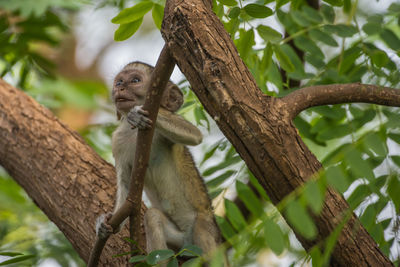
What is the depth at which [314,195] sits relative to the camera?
278 centimetres

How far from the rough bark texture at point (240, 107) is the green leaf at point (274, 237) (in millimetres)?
986

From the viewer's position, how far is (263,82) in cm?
542

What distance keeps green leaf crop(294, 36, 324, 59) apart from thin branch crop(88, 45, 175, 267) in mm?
1775

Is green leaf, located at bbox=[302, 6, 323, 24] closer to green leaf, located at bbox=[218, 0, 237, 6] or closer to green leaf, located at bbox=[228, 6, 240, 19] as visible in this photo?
green leaf, located at bbox=[228, 6, 240, 19]

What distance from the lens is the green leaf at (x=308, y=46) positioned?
552 centimetres

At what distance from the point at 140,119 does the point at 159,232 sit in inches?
54.8

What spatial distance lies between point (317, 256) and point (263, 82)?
233 centimetres

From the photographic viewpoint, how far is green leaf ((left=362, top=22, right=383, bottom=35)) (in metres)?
5.01

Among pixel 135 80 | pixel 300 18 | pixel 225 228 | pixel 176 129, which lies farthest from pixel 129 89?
pixel 300 18

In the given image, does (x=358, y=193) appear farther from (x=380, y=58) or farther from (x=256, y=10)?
(x=256, y=10)

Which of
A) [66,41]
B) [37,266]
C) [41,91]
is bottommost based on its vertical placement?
[37,266]

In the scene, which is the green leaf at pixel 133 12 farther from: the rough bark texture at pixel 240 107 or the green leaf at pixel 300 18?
the green leaf at pixel 300 18

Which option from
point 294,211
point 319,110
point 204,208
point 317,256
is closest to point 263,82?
point 319,110

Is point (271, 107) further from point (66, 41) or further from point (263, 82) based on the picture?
point (66, 41)
